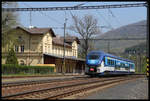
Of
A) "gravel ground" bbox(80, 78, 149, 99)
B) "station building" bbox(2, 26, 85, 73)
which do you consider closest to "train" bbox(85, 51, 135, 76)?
"gravel ground" bbox(80, 78, 149, 99)

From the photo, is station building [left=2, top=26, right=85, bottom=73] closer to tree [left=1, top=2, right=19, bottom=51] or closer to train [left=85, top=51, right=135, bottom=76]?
tree [left=1, top=2, right=19, bottom=51]

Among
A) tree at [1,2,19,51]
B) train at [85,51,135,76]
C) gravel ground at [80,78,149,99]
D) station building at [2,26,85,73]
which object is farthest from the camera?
station building at [2,26,85,73]

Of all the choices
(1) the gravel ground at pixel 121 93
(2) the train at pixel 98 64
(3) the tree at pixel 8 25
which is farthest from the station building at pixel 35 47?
(1) the gravel ground at pixel 121 93

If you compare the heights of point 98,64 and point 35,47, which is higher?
point 35,47

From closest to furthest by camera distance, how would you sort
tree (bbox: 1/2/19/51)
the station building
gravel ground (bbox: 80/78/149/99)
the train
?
gravel ground (bbox: 80/78/149/99) → the train → tree (bbox: 1/2/19/51) → the station building

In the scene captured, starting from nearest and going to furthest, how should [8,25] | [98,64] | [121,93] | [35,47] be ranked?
[121,93] → [98,64] → [8,25] → [35,47]

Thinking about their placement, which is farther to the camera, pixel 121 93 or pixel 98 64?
pixel 98 64

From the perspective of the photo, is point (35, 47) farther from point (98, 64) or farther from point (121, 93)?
point (121, 93)

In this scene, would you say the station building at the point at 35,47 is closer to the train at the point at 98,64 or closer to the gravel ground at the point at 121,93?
the train at the point at 98,64

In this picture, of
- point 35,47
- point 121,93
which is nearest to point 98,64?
point 121,93

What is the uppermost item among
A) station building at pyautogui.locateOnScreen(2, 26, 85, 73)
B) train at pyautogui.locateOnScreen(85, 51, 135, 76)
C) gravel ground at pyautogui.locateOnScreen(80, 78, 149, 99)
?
station building at pyautogui.locateOnScreen(2, 26, 85, 73)

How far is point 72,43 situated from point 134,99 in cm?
6143

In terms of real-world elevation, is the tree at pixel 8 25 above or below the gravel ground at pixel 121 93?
above

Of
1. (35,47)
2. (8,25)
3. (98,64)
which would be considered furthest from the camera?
(35,47)
